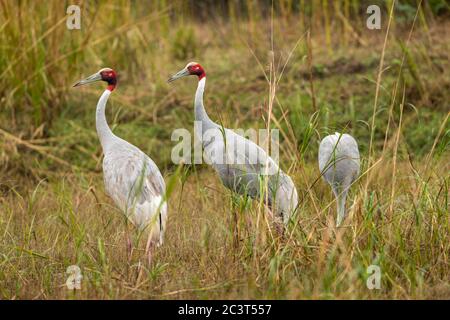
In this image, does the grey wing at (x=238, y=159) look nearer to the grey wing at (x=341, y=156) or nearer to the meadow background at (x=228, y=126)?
the meadow background at (x=228, y=126)

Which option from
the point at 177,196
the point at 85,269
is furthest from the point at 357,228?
the point at 177,196

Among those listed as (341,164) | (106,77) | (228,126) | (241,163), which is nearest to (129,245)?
(241,163)

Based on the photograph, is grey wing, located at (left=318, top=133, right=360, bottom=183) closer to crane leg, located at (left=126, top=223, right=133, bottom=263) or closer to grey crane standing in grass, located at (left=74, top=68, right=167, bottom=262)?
grey crane standing in grass, located at (left=74, top=68, right=167, bottom=262)

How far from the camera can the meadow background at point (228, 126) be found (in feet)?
12.5

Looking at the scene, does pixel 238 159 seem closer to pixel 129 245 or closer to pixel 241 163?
pixel 241 163

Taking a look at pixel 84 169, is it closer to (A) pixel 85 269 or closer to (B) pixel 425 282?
(A) pixel 85 269

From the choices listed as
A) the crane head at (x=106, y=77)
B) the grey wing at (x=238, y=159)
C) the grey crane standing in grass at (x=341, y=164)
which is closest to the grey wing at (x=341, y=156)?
the grey crane standing in grass at (x=341, y=164)

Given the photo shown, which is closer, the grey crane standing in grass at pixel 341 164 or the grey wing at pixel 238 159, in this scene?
the grey crane standing in grass at pixel 341 164

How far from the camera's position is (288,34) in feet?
28.1

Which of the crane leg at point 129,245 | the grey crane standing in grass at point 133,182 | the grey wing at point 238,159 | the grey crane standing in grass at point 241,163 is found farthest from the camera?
the grey wing at point 238,159

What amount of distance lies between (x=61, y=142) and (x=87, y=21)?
1.12 meters

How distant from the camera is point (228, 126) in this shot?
5559 mm


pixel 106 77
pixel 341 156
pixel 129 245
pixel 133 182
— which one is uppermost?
pixel 106 77

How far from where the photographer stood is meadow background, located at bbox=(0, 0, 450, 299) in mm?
3809
